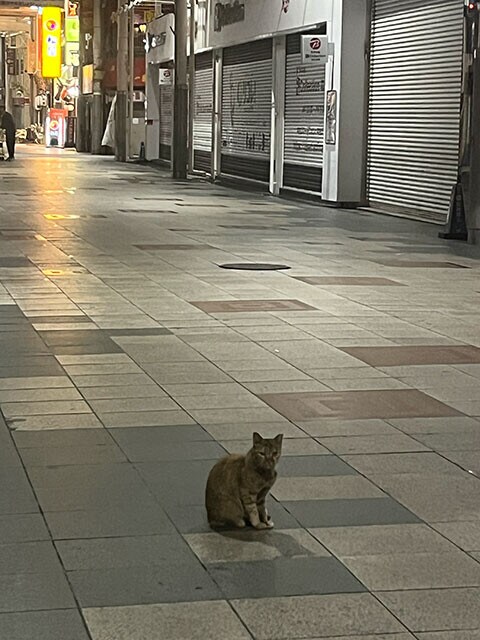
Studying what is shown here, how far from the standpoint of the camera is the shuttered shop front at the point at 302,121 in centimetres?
2625

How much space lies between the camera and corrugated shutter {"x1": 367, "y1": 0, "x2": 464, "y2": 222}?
70.7 feet

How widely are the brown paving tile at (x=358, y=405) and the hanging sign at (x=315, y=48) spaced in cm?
1768

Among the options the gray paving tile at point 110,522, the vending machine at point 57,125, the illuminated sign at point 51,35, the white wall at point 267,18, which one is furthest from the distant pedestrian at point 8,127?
the gray paving tile at point 110,522

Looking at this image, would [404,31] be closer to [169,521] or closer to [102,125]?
[169,521]

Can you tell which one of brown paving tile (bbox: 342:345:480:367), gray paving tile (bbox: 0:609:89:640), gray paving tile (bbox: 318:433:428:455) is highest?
gray paving tile (bbox: 0:609:89:640)

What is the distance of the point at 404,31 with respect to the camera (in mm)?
23219

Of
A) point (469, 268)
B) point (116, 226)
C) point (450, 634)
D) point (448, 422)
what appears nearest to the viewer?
point (450, 634)

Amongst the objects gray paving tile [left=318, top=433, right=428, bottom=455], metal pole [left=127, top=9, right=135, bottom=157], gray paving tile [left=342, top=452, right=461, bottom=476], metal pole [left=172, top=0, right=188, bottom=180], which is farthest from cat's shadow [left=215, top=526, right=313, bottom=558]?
metal pole [left=127, top=9, right=135, bottom=157]

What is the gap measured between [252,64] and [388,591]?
28.1 meters

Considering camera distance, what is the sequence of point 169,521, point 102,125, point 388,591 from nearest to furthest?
point 388,591, point 169,521, point 102,125

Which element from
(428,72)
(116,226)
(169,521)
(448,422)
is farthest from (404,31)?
(169,521)

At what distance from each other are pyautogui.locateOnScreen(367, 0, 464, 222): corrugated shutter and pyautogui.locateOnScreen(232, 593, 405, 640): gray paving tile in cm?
1712

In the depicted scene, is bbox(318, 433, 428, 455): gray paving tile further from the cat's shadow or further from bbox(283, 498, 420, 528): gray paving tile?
the cat's shadow

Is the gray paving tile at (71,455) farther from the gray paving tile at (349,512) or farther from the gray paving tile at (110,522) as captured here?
the gray paving tile at (349,512)
